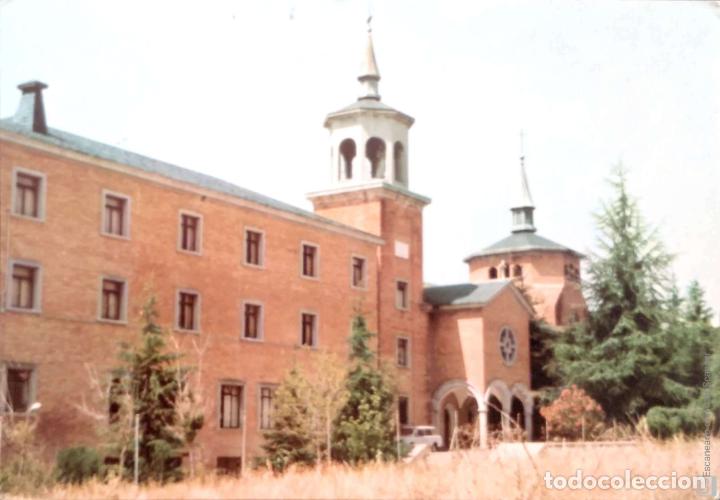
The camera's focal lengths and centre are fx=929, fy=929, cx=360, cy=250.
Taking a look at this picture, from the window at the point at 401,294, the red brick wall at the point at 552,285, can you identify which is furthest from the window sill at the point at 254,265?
the window at the point at 401,294

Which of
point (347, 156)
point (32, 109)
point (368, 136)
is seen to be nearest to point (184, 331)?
point (32, 109)

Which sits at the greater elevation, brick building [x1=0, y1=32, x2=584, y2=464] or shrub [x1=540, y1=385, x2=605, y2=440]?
brick building [x1=0, y1=32, x2=584, y2=464]

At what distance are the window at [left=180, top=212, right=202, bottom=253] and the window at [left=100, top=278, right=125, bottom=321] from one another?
0.92 meters

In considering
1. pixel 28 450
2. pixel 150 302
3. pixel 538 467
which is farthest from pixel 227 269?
pixel 538 467

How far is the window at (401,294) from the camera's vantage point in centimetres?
1695

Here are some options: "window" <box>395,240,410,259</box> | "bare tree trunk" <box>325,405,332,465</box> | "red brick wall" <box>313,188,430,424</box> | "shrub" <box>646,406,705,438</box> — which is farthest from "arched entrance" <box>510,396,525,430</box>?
"shrub" <box>646,406,705,438</box>

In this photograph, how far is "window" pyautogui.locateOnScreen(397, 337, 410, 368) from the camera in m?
16.3

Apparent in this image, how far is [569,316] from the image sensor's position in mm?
12328

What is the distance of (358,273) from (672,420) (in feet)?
20.0

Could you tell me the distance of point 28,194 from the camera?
10102mm

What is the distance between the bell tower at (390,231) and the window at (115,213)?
4.60m

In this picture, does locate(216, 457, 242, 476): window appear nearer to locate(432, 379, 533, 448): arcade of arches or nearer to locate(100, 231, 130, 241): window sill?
locate(100, 231, 130, 241): window sill

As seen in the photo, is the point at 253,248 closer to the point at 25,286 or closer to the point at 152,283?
the point at 152,283

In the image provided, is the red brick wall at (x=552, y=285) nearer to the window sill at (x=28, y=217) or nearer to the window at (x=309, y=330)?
the window at (x=309, y=330)
